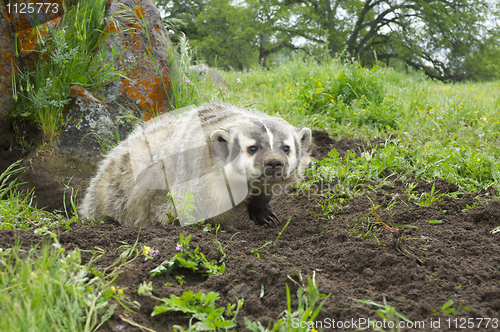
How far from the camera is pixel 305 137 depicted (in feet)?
9.36

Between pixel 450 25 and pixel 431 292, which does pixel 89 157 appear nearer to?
pixel 431 292

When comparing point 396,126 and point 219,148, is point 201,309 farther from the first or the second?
point 396,126

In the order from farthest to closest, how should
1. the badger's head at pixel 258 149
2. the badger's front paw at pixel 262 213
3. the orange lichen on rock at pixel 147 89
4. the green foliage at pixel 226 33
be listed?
the green foliage at pixel 226 33
the orange lichen on rock at pixel 147 89
the badger's front paw at pixel 262 213
the badger's head at pixel 258 149

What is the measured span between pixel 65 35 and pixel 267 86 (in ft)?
12.4

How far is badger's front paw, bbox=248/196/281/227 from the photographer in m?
2.79

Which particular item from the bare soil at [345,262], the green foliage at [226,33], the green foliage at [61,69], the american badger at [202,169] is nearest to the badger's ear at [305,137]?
the american badger at [202,169]

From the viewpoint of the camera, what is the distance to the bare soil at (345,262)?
4.72 feet

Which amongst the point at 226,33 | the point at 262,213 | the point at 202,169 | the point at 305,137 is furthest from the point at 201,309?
the point at 226,33

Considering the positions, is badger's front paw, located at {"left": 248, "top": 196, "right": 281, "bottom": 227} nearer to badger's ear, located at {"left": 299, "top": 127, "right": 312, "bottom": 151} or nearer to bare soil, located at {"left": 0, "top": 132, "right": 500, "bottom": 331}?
bare soil, located at {"left": 0, "top": 132, "right": 500, "bottom": 331}

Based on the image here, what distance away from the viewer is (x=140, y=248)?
1840 millimetres

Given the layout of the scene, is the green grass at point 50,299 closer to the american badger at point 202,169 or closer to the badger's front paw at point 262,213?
the american badger at point 202,169

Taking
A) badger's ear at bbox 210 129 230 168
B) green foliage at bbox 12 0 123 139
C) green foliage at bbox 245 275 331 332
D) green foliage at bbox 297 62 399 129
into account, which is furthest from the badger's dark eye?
green foliage at bbox 297 62 399 129

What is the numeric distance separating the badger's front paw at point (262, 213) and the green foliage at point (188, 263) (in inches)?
40.9

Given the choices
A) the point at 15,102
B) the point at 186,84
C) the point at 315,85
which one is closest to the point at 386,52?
the point at 315,85
